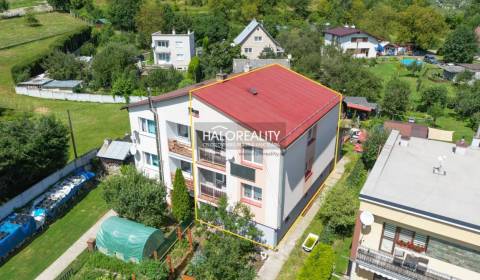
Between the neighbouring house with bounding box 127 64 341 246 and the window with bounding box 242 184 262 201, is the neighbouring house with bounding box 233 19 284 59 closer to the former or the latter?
the neighbouring house with bounding box 127 64 341 246

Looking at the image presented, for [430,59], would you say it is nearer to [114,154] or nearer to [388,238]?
[114,154]

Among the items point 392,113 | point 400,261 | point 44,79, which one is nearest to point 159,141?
point 400,261

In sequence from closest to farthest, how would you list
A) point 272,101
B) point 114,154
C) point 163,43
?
point 272,101
point 114,154
point 163,43

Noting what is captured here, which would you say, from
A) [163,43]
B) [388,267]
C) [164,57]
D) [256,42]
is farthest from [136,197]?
[256,42]

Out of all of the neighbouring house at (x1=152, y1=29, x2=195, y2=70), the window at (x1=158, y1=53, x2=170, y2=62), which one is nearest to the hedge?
the neighbouring house at (x1=152, y1=29, x2=195, y2=70)

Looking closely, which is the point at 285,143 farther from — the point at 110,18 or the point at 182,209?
the point at 110,18
